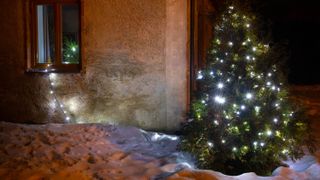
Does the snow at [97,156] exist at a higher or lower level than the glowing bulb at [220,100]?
lower

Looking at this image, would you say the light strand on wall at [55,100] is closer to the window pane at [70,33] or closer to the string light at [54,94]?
the string light at [54,94]

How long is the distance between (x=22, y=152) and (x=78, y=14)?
324 cm

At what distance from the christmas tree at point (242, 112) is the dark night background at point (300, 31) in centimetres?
1527

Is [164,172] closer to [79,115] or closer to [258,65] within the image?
[258,65]

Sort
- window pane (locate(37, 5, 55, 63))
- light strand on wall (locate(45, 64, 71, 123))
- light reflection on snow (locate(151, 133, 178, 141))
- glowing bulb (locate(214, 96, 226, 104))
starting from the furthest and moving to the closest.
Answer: window pane (locate(37, 5, 55, 63)) → light strand on wall (locate(45, 64, 71, 123)) → light reflection on snow (locate(151, 133, 178, 141)) → glowing bulb (locate(214, 96, 226, 104))

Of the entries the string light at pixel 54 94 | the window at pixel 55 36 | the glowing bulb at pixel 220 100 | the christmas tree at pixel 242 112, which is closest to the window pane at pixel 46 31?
the window at pixel 55 36

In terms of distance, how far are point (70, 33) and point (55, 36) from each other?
0.34m

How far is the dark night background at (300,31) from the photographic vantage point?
20.5 m

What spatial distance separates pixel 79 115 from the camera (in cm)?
826

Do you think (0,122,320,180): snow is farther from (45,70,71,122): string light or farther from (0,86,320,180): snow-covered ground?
(45,70,71,122): string light

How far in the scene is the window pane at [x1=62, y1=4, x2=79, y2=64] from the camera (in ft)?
27.6

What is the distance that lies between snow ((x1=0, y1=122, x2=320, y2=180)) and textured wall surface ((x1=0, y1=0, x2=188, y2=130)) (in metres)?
0.47

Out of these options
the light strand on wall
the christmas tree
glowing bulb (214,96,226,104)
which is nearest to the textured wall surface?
the light strand on wall

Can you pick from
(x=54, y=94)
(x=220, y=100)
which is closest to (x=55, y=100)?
(x=54, y=94)
